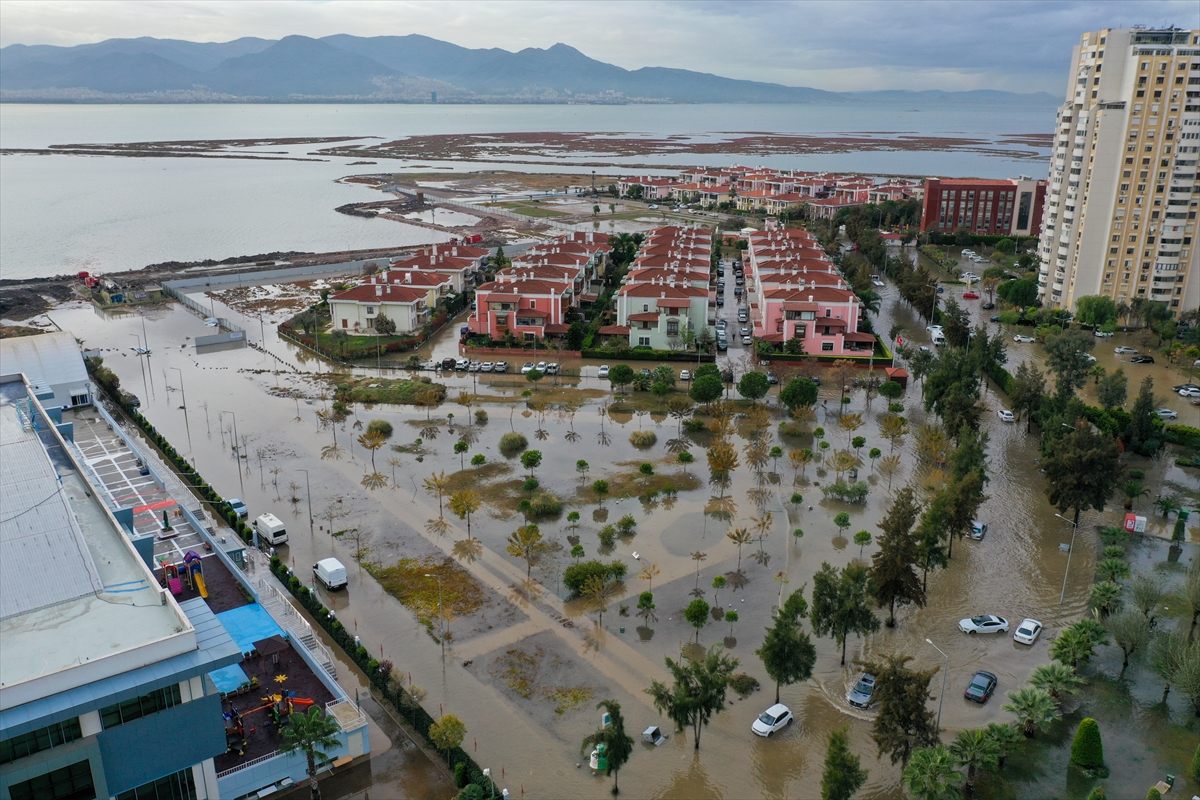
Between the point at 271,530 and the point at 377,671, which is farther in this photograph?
the point at 271,530

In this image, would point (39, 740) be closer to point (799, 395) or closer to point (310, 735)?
point (310, 735)

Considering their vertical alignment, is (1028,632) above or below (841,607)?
below

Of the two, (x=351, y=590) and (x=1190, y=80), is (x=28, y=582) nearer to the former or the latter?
(x=351, y=590)

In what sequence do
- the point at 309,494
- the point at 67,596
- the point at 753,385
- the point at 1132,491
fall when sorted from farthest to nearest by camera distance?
the point at 753,385, the point at 309,494, the point at 1132,491, the point at 67,596

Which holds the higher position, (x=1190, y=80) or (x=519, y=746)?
(x=1190, y=80)

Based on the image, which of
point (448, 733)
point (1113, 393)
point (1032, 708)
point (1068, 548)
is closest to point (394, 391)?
point (448, 733)

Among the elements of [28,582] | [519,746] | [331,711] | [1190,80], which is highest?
[1190,80]

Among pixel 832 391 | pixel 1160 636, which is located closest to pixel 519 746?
pixel 1160 636

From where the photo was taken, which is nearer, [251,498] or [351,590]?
[351,590]
